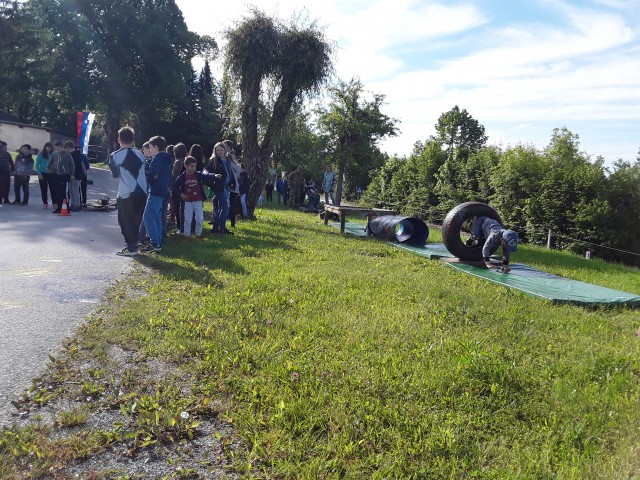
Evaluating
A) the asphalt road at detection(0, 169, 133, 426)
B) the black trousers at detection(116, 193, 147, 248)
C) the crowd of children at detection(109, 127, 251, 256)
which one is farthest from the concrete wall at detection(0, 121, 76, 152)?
the black trousers at detection(116, 193, 147, 248)

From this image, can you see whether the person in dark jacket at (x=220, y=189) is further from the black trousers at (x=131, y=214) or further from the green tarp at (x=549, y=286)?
the green tarp at (x=549, y=286)

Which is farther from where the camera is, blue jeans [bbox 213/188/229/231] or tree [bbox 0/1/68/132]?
tree [bbox 0/1/68/132]

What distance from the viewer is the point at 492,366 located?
156 inches

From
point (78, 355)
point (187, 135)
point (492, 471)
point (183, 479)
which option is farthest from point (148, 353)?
point (187, 135)

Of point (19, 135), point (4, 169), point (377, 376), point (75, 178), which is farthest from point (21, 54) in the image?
point (377, 376)

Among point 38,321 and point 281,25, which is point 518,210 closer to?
point 281,25

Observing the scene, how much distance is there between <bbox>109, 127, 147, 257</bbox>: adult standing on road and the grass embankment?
5.65ft

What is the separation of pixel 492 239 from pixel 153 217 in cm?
598

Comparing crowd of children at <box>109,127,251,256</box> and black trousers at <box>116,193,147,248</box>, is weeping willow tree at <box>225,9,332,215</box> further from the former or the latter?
black trousers at <box>116,193,147,248</box>

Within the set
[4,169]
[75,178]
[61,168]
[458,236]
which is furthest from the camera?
[4,169]

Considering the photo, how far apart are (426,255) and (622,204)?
819 cm

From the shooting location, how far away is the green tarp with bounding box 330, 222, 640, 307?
6.98 meters

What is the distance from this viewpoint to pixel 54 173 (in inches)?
516

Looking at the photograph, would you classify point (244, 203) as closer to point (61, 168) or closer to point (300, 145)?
point (61, 168)
